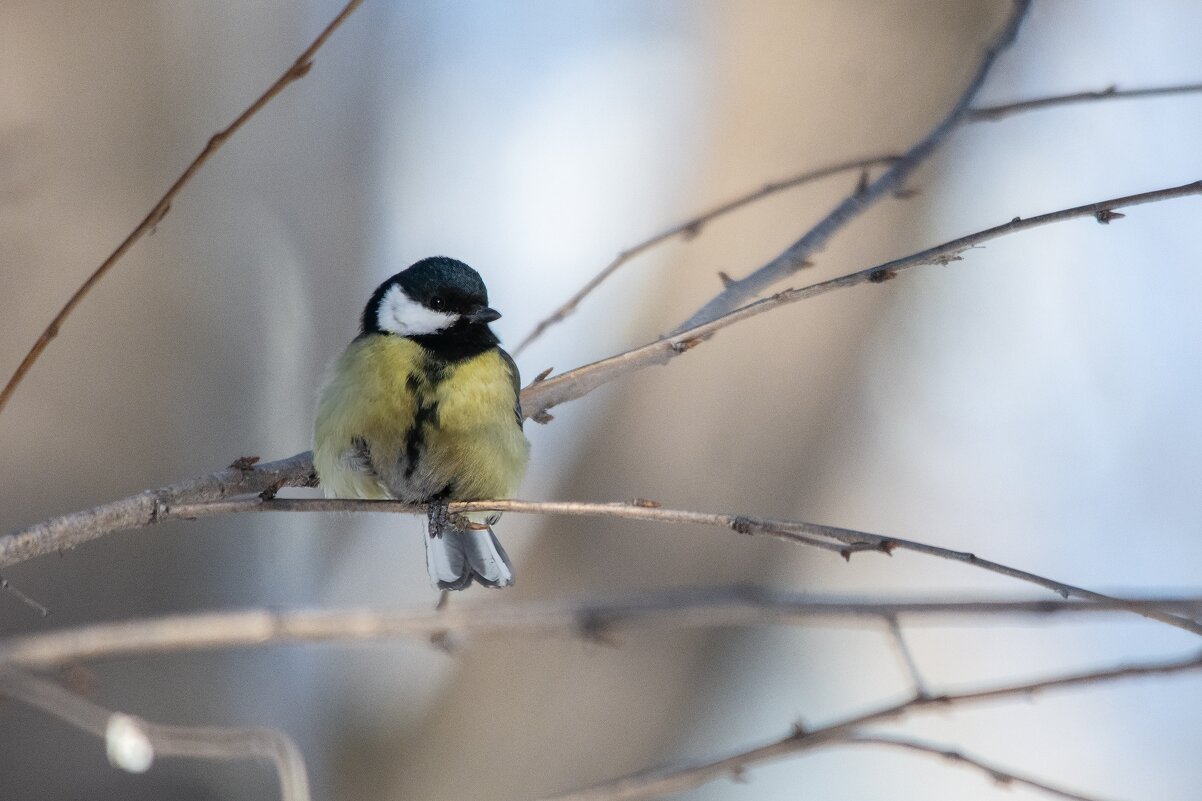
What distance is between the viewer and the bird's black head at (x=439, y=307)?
2703mm

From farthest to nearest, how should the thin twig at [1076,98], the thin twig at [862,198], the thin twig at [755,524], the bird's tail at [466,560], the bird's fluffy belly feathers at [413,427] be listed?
the bird's tail at [466,560]
the bird's fluffy belly feathers at [413,427]
the thin twig at [862,198]
the thin twig at [1076,98]
the thin twig at [755,524]

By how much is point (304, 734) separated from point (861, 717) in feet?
9.97

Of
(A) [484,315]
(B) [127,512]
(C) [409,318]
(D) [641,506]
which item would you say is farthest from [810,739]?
(C) [409,318]

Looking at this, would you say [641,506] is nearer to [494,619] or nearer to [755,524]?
[755,524]

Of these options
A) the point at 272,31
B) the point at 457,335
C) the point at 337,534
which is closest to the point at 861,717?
the point at 457,335

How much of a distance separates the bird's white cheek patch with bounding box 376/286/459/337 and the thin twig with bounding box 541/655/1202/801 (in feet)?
5.15

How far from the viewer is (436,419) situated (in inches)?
97.9

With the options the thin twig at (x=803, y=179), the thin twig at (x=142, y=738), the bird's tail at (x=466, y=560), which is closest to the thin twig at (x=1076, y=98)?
the thin twig at (x=803, y=179)

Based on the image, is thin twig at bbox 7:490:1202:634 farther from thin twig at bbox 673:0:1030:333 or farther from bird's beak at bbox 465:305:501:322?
bird's beak at bbox 465:305:501:322

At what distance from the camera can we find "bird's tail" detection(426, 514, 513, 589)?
2.68 metres

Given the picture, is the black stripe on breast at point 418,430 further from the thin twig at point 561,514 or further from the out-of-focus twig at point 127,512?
the thin twig at point 561,514

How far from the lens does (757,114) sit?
3.85 metres

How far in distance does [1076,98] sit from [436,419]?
1430 millimetres

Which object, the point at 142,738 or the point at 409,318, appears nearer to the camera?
the point at 142,738
